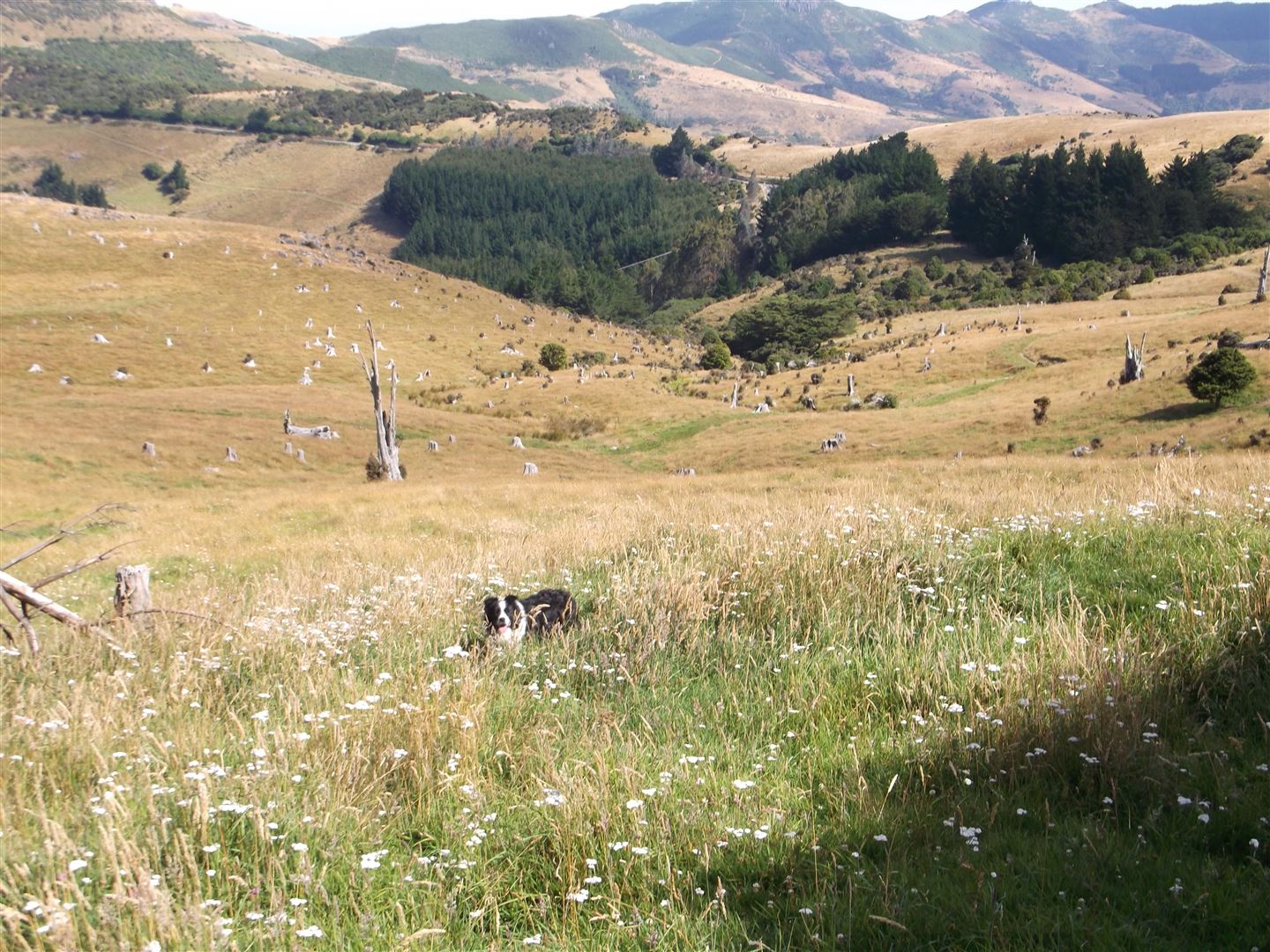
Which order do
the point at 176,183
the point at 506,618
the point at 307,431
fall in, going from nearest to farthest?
1. the point at 506,618
2. the point at 307,431
3. the point at 176,183

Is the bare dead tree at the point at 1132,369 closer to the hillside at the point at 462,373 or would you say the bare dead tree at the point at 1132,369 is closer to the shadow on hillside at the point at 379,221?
the hillside at the point at 462,373

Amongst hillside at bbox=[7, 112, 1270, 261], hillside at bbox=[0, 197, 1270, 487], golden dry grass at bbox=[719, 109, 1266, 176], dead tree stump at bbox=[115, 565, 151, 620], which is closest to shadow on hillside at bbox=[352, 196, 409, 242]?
hillside at bbox=[7, 112, 1270, 261]

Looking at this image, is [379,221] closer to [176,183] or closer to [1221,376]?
[176,183]

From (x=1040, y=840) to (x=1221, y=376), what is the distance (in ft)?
118

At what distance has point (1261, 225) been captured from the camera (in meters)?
91.1

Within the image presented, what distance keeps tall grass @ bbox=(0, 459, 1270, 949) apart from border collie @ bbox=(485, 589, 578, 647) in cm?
22

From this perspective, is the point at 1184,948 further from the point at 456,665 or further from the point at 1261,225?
the point at 1261,225

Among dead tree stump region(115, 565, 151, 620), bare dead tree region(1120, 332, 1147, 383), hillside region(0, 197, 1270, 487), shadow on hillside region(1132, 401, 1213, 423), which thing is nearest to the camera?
dead tree stump region(115, 565, 151, 620)

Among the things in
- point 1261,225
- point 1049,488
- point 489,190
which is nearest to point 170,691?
point 1049,488

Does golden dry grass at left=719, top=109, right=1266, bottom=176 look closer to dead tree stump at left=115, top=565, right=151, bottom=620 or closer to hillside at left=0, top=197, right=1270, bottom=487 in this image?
hillside at left=0, top=197, right=1270, bottom=487

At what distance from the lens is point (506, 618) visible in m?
6.55

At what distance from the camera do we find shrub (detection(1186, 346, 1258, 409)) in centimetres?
3312

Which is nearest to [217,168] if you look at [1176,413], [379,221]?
Result: [379,221]

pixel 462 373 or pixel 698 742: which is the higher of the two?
pixel 698 742
